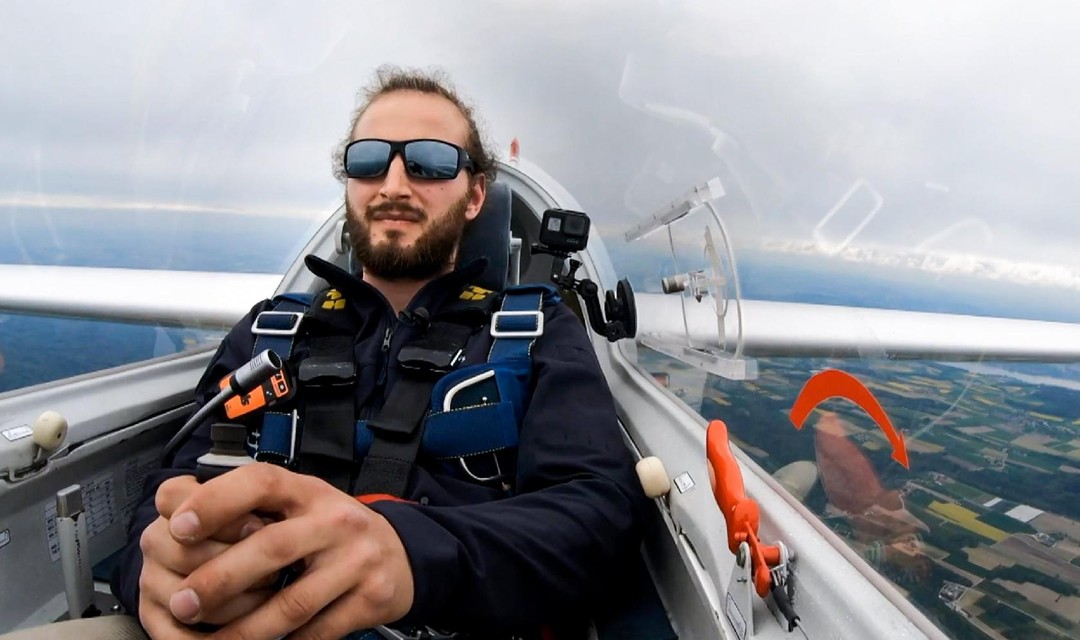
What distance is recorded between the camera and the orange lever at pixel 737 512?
70cm

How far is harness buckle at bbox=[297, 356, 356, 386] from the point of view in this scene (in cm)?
125

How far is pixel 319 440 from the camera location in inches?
47.5

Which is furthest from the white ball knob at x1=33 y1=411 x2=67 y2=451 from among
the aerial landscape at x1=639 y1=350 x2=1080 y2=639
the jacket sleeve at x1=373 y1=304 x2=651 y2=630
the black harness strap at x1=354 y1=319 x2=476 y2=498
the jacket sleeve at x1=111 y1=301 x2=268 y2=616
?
the aerial landscape at x1=639 y1=350 x2=1080 y2=639

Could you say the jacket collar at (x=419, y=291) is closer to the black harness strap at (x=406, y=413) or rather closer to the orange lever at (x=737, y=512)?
the black harness strap at (x=406, y=413)

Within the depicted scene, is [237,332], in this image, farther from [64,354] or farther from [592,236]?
[592,236]

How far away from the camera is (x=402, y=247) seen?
57.6 inches

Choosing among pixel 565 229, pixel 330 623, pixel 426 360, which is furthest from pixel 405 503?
pixel 565 229

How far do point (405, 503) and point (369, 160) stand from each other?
0.92 meters

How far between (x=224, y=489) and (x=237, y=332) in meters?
1.00

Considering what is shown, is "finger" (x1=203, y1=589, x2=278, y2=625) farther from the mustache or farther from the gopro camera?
the gopro camera

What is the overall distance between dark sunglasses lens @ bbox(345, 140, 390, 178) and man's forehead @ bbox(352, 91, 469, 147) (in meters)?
0.05

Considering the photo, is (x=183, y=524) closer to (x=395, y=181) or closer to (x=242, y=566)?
(x=242, y=566)

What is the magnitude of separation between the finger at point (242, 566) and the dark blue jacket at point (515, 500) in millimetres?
163

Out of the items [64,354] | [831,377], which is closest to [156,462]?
[64,354]
